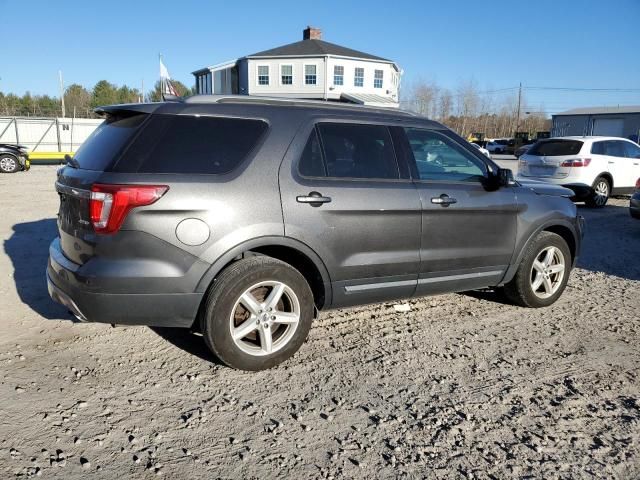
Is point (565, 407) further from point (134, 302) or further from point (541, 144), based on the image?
point (541, 144)

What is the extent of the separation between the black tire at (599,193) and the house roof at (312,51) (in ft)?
95.2

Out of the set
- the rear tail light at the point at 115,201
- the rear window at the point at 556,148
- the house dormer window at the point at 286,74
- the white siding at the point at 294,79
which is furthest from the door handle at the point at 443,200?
the house dormer window at the point at 286,74

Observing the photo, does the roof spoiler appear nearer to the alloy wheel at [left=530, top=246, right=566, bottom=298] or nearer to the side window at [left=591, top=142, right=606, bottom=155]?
the alloy wheel at [left=530, top=246, right=566, bottom=298]

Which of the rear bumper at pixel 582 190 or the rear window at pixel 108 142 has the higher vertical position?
the rear window at pixel 108 142

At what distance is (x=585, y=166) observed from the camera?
12078mm

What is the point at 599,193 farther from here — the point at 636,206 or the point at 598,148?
the point at 636,206

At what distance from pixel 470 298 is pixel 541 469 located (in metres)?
2.95

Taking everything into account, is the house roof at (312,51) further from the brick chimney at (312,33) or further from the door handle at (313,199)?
the door handle at (313,199)

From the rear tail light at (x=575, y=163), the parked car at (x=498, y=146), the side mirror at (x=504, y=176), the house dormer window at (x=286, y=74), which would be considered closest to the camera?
the side mirror at (x=504, y=176)

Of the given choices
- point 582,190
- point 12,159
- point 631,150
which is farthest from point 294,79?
point 582,190

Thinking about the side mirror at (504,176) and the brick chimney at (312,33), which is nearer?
the side mirror at (504,176)

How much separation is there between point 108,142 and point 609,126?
63.3 meters

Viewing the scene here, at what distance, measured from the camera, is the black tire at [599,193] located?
12.4 m

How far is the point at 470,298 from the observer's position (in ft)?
18.0
